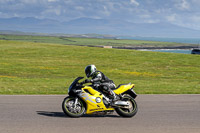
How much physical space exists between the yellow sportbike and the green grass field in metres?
5.84

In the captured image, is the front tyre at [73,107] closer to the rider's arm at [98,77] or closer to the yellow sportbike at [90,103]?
the yellow sportbike at [90,103]

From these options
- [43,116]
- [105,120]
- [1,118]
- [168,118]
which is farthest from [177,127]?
[1,118]

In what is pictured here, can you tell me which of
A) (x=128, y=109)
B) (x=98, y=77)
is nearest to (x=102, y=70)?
(x=128, y=109)

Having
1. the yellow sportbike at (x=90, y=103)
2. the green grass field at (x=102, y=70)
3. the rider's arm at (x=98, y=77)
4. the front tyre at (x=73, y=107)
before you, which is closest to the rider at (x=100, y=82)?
the rider's arm at (x=98, y=77)

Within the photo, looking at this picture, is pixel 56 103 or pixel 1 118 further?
pixel 56 103

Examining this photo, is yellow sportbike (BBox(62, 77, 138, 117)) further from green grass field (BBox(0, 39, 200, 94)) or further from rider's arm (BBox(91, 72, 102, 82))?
green grass field (BBox(0, 39, 200, 94))

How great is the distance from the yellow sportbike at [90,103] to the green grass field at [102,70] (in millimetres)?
5837

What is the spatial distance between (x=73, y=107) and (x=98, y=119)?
A: 0.75 meters

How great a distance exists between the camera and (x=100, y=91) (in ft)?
29.9

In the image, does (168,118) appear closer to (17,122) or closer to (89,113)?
(89,113)

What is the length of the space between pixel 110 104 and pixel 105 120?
486mm

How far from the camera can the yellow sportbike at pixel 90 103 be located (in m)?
8.89

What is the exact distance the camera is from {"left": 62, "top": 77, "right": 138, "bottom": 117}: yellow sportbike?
29.2 feet

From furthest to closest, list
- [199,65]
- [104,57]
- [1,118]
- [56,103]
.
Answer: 1. [104,57]
2. [199,65]
3. [56,103]
4. [1,118]
